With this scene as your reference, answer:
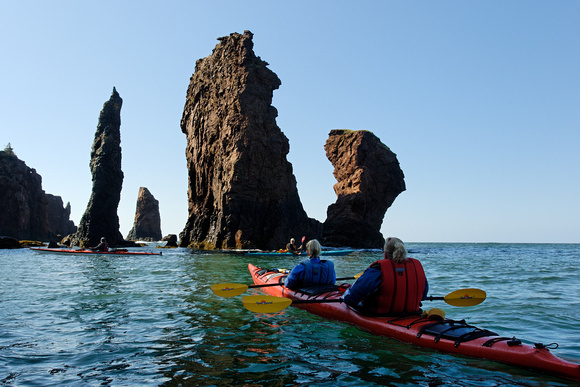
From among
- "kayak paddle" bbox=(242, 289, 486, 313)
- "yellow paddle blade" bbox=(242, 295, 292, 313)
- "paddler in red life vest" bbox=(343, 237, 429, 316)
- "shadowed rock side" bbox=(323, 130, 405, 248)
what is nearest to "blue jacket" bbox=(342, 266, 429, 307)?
"paddler in red life vest" bbox=(343, 237, 429, 316)

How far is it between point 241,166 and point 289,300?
112 feet

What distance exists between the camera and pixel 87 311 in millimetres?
8422

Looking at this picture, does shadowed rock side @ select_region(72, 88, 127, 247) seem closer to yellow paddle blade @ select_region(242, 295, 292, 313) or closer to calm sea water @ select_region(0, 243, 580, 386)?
calm sea water @ select_region(0, 243, 580, 386)

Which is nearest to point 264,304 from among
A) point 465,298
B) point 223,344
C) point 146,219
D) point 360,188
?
point 223,344

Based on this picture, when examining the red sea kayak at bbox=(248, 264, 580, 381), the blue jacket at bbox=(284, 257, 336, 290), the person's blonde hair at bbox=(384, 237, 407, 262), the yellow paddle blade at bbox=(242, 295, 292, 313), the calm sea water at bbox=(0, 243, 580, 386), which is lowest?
the calm sea water at bbox=(0, 243, 580, 386)

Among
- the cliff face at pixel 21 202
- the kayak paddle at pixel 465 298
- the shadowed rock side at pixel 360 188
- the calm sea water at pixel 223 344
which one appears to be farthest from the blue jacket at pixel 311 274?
the cliff face at pixel 21 202

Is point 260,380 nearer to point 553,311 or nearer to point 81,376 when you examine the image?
point 81,376

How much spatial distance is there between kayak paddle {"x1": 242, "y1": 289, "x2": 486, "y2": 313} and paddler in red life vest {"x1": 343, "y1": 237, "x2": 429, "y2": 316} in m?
0.94

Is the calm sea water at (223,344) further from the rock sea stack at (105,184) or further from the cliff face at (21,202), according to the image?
the cliff face at (21,202)

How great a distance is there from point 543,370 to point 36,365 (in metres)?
5.81

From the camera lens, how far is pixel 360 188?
59.4 m

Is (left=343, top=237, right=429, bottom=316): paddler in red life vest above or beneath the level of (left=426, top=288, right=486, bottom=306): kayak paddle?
above

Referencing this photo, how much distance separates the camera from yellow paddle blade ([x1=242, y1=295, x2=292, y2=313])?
21.9 feet

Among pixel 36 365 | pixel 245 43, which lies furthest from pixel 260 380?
pixel 245 43
